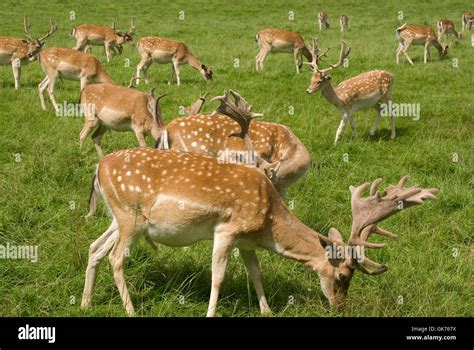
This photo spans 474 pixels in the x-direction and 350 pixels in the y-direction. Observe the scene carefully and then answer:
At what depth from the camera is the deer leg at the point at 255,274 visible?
4.75 meters

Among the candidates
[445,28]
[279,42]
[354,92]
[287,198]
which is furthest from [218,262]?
[445,28]

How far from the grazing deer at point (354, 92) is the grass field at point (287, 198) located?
1.08ft

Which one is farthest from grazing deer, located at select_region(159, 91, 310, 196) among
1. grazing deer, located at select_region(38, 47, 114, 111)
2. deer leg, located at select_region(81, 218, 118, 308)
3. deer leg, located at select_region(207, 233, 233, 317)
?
grazing deer, located at select_region(38, 47, 114, 111)

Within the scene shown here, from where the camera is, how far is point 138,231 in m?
4.59

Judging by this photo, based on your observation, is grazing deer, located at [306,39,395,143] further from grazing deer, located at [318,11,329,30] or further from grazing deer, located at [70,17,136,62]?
grazing deer, located at [318,11,329,30]

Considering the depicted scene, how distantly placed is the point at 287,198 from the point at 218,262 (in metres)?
2.61

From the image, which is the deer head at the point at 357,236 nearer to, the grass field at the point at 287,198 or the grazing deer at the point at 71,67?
the grass field at the point at 287,198

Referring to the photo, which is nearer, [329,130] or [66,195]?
[66,195]

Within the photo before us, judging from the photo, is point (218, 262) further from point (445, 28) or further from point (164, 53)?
point (445, 28)

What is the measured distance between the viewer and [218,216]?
14.8ft
